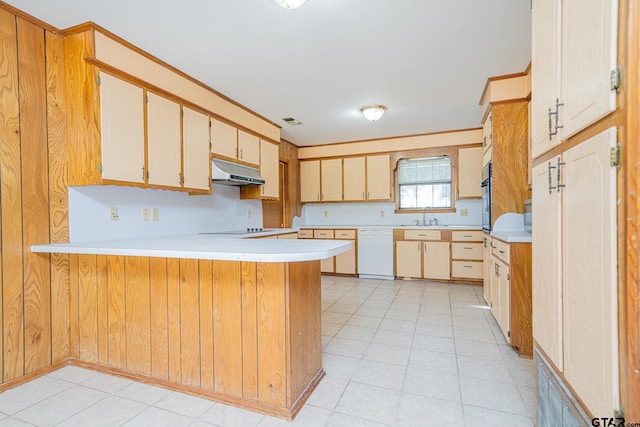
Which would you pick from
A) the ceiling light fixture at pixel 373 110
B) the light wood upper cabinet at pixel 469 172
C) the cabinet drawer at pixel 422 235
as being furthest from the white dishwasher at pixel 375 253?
the ceiling light fixture at pixel 373 110

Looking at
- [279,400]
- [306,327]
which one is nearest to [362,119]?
[306,327]

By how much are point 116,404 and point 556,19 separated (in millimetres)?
2890

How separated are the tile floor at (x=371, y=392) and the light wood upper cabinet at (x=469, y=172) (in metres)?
2.63

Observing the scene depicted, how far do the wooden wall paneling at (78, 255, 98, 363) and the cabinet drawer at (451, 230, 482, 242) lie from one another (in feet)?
14.6

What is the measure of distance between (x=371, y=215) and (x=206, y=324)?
14.2 ft

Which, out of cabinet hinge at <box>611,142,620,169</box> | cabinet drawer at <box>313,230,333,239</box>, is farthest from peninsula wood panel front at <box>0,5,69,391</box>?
cabinet drawer at <box>313,230,333,239</box>

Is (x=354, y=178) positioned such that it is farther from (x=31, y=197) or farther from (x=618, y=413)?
(x=618, y=413)

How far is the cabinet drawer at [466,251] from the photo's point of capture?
464cm

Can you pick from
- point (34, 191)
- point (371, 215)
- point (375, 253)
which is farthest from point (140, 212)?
point (371, 215)

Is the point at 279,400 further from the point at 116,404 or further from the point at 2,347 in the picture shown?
the point at 2,347

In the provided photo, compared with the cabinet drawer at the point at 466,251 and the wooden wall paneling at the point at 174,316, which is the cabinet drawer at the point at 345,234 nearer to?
the cabinet drawer at the point at 466,251

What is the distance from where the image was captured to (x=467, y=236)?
468 cm

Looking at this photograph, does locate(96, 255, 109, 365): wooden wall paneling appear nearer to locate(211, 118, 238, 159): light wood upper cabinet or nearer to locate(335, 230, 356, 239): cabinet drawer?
locate(211, 118, 238, 159): light wood upper cabinet

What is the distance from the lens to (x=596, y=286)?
93 cm
